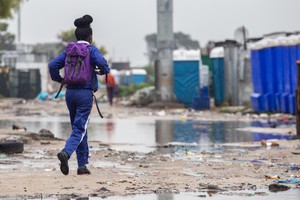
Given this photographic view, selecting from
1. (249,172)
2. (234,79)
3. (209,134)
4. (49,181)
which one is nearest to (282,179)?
(249,172)

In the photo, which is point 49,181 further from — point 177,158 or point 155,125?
point 155,125

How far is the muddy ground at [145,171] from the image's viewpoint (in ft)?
34.0

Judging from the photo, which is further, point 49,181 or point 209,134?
point 209,134

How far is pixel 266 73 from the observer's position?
35.5 metres

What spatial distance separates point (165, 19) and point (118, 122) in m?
14.3

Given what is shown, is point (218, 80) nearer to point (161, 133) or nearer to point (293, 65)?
point (293, 65)

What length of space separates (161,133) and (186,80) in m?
19.1

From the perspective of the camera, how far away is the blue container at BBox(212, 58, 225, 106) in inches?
1607

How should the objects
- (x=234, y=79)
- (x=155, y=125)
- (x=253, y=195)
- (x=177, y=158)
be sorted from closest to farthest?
(x=253, y=195), (x=177, y=158), (x=155, y=125), (x=234, y=79)

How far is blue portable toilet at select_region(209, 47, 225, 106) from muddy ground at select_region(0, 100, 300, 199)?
22.7 m

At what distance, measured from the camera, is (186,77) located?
137 feet

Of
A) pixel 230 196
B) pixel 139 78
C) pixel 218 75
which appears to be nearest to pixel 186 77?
pixel 218 75

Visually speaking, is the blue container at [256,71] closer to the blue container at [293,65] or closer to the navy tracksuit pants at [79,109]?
the blue container at [293,65]

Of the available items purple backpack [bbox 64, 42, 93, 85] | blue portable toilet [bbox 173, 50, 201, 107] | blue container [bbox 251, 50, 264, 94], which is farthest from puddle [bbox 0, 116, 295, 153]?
blue portable toilet [bbox 173, 50, 201, 107]
